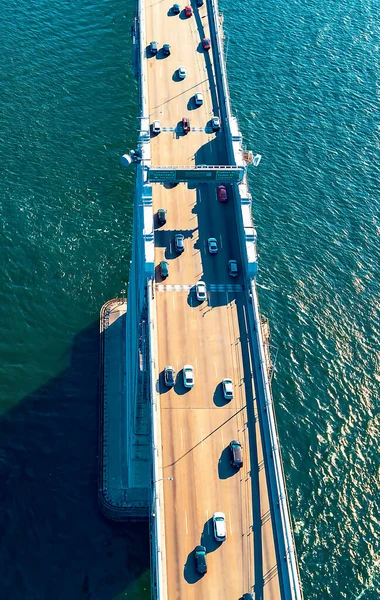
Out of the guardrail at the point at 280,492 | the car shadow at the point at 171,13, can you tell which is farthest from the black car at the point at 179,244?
the car shadow at the point at 171,13

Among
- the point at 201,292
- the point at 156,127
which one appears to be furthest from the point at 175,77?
the point at 201,292

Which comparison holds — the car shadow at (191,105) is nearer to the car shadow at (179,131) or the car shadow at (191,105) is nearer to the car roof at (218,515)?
the car shadow at (179,131)

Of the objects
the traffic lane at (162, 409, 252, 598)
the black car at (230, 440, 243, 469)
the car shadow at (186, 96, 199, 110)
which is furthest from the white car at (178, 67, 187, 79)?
the black car at (230, 440, 243, 469)

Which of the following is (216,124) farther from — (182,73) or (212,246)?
(212,246)

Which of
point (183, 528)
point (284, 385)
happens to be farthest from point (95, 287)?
point (183, 528)

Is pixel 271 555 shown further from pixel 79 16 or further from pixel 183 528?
pixel 79 16

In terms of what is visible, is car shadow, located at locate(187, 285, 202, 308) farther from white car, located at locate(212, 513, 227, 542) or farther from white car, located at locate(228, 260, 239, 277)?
white car, located at locate(212, 513, 227, 542)
